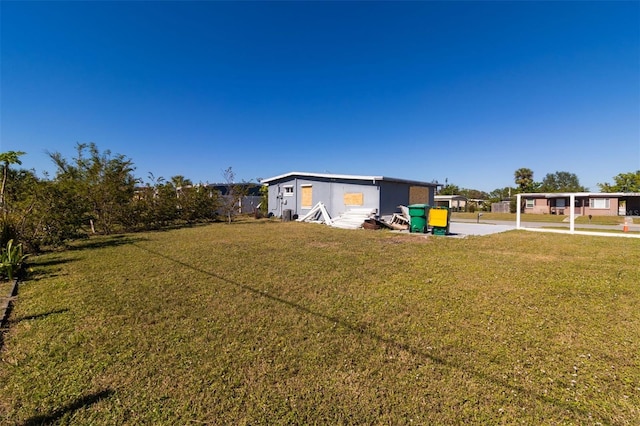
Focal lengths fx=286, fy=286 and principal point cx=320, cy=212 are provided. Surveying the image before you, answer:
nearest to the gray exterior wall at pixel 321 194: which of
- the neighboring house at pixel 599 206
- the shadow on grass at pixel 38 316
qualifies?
the shadow on grass at pixel 38 316

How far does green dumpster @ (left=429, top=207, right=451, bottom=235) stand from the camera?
1059 centimetres

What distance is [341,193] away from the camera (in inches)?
631

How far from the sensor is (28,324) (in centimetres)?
339

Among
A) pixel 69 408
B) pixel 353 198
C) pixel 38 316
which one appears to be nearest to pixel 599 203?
pixel 353 198

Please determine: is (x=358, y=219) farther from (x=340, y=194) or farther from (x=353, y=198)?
(x=340, y=194)

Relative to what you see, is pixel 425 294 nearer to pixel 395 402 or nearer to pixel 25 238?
pixel 395 402

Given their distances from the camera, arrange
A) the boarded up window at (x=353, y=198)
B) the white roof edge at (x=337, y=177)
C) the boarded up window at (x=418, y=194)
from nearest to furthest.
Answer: the white roof edge at (x=337, y=177), the boarded up window at (x=353, y=198), the boarded up window at (x=418, y=194)

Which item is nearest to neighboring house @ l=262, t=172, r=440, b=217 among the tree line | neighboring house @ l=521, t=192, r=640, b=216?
the tree line

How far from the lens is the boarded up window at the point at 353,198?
50.0 feet

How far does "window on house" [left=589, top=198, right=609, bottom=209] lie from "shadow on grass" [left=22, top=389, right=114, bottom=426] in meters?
40.5

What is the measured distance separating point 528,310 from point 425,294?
4.14 ft

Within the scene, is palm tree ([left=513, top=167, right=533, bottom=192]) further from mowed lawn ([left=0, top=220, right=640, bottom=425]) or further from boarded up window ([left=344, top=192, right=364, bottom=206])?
mowed lawn ([left=0, top=220, right=640, bottom=425])

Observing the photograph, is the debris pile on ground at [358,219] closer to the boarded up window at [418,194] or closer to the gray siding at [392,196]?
the gray siding at [392,196]

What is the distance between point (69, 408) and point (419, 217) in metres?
10.9
